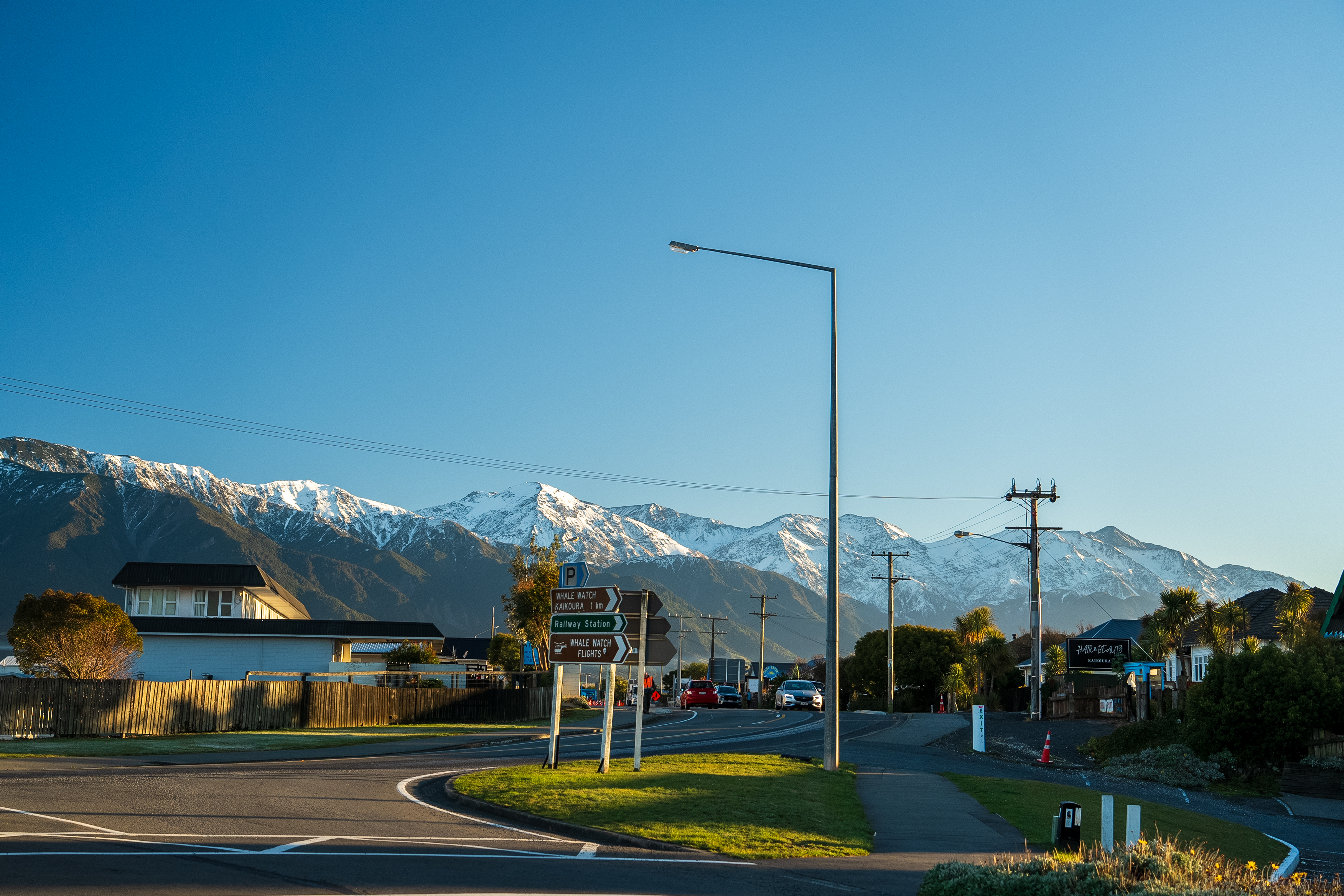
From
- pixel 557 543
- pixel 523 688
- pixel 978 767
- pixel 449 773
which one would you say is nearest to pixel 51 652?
pixel 523 688

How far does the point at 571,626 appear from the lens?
65.0ft

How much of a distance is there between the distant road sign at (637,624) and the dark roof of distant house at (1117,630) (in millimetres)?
58733

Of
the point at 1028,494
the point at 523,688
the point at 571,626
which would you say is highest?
the point at 1028,494

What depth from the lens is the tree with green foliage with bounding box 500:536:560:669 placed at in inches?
2203

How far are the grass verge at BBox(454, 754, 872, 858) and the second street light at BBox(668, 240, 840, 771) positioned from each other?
2.26 feet

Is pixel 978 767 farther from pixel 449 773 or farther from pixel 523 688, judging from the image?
pixel 523 688

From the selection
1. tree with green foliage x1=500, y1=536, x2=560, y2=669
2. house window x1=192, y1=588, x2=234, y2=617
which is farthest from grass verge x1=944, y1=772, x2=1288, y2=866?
house window x1=192, y1=588, x2=234, y2=617

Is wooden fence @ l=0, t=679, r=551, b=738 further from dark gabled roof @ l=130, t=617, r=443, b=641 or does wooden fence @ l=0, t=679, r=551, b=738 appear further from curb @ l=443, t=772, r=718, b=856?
curb @ l=443, t=772, r=718, b=856

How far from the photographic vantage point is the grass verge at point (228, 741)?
2419cm

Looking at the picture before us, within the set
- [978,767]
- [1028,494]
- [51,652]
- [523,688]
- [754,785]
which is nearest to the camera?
[754,785]

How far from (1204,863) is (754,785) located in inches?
327

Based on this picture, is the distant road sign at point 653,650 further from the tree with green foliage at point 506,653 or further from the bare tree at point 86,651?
the tree with green foliage at point 506,653

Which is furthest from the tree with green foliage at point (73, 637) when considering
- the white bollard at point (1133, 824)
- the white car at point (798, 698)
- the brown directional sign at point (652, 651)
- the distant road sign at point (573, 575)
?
the white bollard at point (1133, 824)

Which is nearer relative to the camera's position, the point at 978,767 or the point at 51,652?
the point at 978,767
